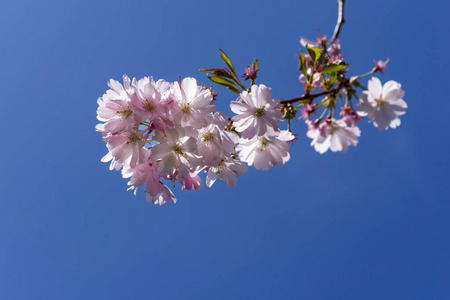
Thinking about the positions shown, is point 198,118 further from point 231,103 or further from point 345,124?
point 345,124

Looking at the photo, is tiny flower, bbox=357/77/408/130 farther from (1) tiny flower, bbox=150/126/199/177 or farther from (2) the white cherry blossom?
(1) tiny flower, bbox=150/126/199/177

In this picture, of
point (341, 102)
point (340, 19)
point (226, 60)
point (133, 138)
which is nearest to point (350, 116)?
point (341, 102)

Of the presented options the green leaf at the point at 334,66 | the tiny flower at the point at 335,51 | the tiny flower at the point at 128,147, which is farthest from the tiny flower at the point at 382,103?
the tiny flower at the point at 128,147

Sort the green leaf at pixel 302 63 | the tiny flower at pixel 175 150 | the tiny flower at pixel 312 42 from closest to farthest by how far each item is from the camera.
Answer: the tiny flower at pixel 175 150 < the green leaf at pixel 302 63 < the tiny flower at pixel 312 42

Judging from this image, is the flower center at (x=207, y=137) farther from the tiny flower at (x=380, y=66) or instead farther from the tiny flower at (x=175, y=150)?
the tiny flower at (x=380, y=66)

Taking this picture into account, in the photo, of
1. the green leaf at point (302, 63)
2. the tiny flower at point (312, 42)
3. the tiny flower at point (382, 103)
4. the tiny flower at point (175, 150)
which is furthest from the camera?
the tiny flower at point (312, 42)

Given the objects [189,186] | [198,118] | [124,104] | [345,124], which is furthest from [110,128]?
[345,124]

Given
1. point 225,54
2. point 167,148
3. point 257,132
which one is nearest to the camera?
point 167,148
